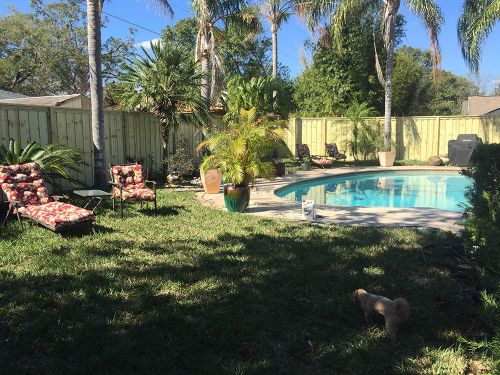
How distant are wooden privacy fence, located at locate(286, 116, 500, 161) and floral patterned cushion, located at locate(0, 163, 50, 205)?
13594mm

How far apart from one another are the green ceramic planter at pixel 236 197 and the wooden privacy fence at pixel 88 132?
3137mm

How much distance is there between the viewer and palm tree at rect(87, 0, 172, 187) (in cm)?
818

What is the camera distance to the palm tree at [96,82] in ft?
26.8

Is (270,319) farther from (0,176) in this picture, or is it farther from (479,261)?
(0,176)

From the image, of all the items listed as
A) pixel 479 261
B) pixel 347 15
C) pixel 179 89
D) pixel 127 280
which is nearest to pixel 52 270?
pixel 127 280

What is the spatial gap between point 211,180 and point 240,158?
2.24m

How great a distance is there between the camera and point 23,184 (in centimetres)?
605

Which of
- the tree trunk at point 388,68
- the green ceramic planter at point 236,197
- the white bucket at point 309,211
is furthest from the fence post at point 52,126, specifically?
the tree trunk at point 388,68

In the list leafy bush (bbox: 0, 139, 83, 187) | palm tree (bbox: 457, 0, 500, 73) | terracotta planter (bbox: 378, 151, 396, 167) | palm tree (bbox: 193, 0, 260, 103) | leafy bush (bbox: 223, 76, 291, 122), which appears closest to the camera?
leafy bush (bbox: 0, 139, 83, 187)

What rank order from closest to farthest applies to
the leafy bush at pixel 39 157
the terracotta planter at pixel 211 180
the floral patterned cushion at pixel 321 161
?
the leafy bush at pixel 39 157, the terracotta planter at pixel 211 180, the floral patterned cushion at pixel 321 161

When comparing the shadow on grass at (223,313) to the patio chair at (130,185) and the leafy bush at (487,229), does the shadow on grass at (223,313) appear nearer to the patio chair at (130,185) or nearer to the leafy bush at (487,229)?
the leafy bush at (487,229)

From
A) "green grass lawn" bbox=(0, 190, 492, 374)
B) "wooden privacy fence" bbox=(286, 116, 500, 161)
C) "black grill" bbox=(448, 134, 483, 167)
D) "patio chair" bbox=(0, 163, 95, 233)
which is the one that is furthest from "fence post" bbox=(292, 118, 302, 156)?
"patio chair" bbox=(0, 163, 95, 233)

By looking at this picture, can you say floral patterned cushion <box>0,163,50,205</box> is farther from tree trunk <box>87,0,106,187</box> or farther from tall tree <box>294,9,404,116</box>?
tall tree <box>294,9,404,116</box>

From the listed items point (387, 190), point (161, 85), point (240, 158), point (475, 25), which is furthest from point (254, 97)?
point (240, 158)
